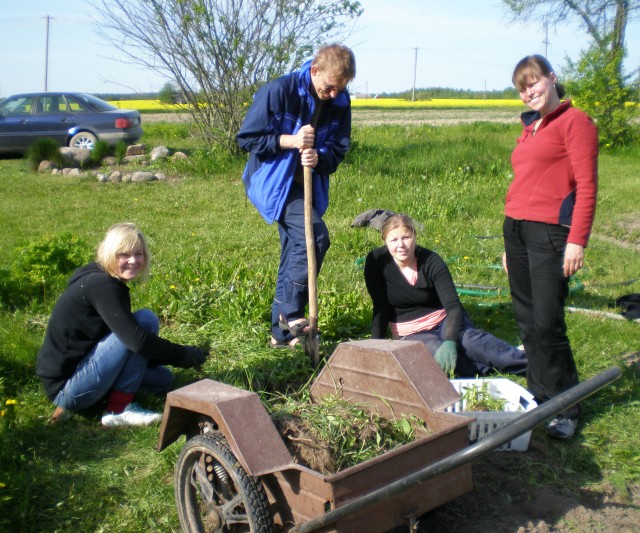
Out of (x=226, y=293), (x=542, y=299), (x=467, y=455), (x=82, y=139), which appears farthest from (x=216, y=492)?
(x=82, y=139)

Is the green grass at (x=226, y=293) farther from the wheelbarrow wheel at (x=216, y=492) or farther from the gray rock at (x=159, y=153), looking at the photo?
the gray rock at (x=159, y=153)

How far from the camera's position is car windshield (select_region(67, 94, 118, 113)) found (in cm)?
1667

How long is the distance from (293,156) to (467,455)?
8.61 feet

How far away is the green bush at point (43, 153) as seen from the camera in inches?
545

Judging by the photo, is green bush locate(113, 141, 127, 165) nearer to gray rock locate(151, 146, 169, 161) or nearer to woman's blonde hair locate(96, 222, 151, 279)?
gray rock locate(151, 146, 169, 161)

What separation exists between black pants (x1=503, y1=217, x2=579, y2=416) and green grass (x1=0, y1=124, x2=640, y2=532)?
0.32 meters

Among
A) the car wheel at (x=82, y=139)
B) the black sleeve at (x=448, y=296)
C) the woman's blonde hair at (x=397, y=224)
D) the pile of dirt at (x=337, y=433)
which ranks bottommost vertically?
the pile of dirt at (x=337, y=433)

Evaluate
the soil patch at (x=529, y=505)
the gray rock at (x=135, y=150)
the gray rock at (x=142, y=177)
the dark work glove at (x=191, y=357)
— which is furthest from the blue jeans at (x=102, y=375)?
the gray rock at (x=135, y=150)

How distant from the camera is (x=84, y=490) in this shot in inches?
129

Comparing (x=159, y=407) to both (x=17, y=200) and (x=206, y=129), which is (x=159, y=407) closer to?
(x=17, y=200)

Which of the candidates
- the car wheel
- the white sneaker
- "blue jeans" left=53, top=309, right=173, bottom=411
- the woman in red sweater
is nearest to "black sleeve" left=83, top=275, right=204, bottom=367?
"blue jeans" left=53, top=309, right=173, bottom=411

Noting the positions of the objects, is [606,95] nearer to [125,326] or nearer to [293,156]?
[293,156]

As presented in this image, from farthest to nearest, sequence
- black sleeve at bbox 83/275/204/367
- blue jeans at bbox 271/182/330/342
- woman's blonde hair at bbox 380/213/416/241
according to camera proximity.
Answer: blue jeans at bbox 271/182/330/342, woman's blonde hair at bbox 380/213/416/241, black sleeve at bbox 83/275/204/367

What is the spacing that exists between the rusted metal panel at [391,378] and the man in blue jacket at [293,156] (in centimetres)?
115
